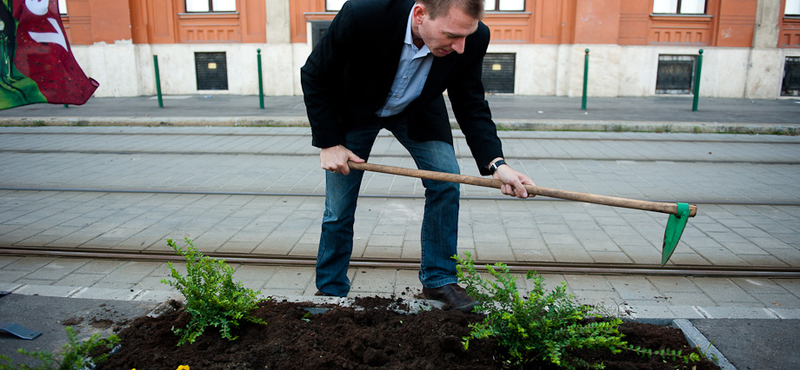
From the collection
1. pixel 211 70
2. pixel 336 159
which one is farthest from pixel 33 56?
pixel 211 70

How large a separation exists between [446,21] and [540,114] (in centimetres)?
962

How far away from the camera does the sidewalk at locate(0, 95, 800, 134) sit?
32.9 feet

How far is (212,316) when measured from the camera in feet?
7.57

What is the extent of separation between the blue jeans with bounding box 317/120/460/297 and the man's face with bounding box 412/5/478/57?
59 centimetres

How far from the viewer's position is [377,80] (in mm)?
2701

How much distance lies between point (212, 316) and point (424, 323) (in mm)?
885

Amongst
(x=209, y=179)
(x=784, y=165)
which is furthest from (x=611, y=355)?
(x=784, y=165)

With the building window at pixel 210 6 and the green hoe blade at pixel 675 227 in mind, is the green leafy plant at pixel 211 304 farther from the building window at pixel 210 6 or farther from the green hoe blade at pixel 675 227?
the building window at pixel 210 6

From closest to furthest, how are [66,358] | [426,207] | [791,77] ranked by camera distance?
[66,358]
[426,207]
[791,77]

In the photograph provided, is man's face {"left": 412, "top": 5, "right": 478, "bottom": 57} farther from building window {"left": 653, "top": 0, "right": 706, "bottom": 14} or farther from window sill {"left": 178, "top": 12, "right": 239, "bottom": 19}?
building window {"left": 653, "top": 0, "right": 706, "bottom": 14}

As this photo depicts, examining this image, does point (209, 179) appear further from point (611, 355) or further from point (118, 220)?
point (611, 355)

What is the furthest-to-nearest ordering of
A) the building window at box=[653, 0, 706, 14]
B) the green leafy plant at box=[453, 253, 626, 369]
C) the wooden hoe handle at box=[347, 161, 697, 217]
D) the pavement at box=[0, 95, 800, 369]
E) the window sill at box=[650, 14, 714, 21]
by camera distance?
the building window at box=[653, 0, 706, 14] < the window sill at box=[650, 14, 714, 21] < the pavement at box=[0, 95, 800, 369] < the wooden hoe handle at box=[347, 161, 697, 217] < the green leafy plant at box=[453, 253, 626, 369]

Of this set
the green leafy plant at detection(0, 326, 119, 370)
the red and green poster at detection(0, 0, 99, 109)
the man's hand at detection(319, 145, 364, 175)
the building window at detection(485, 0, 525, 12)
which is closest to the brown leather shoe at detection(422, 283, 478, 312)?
the man's hand at detection(319, 145, 364, 175)

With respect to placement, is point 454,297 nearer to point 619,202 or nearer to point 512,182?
point 512,182
